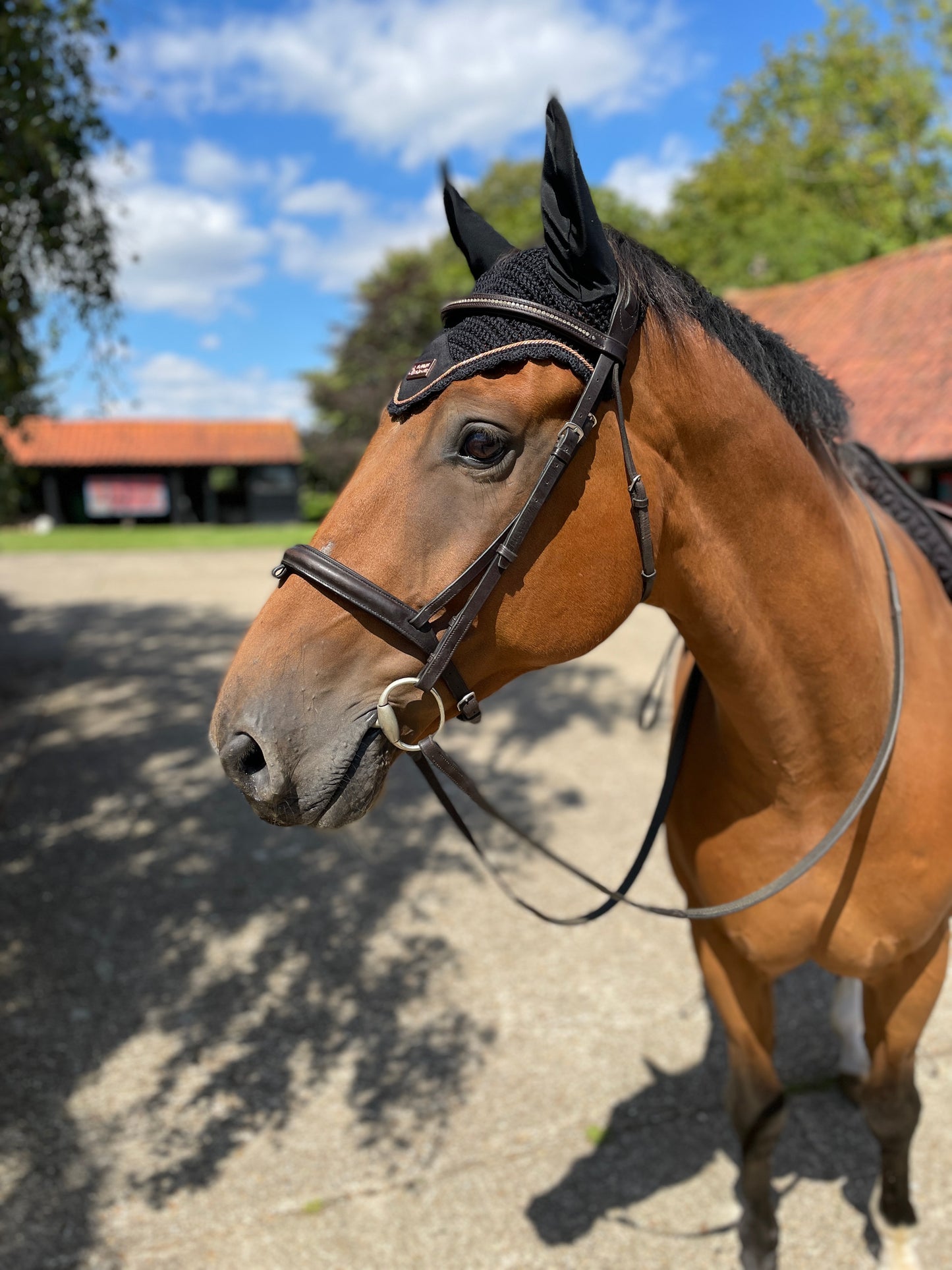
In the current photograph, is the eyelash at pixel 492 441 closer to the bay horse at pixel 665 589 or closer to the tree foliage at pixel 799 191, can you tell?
the bay horse at pixel 665 589

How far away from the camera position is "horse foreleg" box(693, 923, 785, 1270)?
2.36 metres

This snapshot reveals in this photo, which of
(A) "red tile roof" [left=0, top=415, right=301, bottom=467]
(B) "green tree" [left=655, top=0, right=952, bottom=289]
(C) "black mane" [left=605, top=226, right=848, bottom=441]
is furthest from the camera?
(A) "red tile roof" [left=0, top=415, right=301, bottom=467]

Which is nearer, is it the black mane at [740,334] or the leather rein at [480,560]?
the leather rein at [480,560]

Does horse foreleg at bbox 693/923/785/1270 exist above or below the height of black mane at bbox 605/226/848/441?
below

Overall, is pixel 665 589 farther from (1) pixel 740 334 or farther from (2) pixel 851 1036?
(2) pixel 851 1036

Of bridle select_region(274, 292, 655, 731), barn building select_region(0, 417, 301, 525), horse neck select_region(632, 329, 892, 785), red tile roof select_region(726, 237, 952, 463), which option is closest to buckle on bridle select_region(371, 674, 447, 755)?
bridle select_region(274, 292, 655, 731)

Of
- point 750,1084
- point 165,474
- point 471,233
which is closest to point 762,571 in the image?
point 471,233

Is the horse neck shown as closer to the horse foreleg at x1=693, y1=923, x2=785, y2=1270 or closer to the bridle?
the bridle

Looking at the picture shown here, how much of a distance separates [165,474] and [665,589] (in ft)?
129

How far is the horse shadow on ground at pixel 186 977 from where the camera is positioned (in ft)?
10.1

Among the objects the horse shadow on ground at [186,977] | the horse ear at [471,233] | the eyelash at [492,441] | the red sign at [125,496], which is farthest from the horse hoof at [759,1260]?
the red sign at [125,496]

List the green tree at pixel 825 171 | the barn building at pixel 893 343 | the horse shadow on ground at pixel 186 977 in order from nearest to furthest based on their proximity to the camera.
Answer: the horse shadow on ground at pixel 186 977 < the barn building at pixel 893 343 < the green tree at pixel 825 171

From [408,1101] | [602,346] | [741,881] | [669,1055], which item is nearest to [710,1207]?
[669,1055]

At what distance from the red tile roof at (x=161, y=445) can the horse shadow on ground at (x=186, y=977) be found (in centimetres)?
3165
